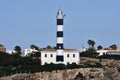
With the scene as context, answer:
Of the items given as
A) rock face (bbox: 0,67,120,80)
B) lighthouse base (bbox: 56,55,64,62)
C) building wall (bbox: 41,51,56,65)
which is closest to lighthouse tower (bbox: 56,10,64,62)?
lighthouse base (bbox: 56,55,64,62)

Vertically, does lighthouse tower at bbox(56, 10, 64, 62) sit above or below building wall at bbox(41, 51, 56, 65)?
→ above

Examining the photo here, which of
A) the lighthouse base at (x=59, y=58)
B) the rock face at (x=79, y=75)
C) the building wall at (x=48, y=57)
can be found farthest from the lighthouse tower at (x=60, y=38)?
the rock face at (x=79, y=75)

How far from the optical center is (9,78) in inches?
2244

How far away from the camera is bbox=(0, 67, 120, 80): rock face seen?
5902 cm

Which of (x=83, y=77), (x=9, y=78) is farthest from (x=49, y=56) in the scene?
(x=9, y=78)

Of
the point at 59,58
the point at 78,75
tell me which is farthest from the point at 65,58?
the point at 78,75

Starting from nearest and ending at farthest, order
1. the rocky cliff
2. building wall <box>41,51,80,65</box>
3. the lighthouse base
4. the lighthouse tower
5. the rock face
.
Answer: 1. the rocky cliff
2. the rock face
3. the lighthouse tower
4. the lighthouse base
5. building wall <box>41,51,80,65</box>

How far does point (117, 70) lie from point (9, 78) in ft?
50.1

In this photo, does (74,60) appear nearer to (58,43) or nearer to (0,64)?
(58,43)

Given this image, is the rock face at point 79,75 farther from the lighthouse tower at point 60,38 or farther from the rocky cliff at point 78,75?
the lighthouse tower at point 60,38

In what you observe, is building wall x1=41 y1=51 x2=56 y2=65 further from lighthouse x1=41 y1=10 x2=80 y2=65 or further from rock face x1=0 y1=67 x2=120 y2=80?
rock face x1=0 y1=67 x2=120 y2=80

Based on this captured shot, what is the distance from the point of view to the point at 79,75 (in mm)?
61719

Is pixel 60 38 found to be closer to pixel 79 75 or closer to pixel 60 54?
pixel 60 54

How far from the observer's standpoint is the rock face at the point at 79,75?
59.0 meters
